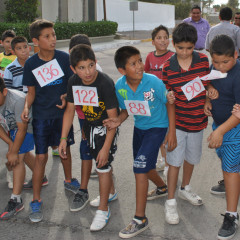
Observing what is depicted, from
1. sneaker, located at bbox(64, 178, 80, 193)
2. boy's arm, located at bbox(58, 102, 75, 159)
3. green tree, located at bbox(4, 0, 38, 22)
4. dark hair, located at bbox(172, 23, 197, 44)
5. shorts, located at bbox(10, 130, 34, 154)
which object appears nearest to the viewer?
dark hair, located at bbox(172, 23, 197, 44)

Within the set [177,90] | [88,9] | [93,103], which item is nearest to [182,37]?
[177,90]

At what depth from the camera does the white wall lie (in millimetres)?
27844

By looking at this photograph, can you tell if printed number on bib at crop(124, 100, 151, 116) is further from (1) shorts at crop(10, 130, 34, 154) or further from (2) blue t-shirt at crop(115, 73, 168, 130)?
(1) shorts at crop(10, 130, 34, 154)

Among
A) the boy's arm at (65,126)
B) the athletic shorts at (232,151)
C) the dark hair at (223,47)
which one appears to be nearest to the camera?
the dark hair at (223,47)

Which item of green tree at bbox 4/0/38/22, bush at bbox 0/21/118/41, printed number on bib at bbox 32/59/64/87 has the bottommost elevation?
printed number on bib at bbox 32/59/64/87

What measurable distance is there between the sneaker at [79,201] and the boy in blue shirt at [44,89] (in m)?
0.32

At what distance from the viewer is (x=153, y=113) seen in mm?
3023

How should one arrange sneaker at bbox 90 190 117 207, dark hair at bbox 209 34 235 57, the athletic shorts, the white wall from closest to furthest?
dark hair at bbox 209 34 235 57 < the athletic shorts < sneaker at bbox 90 190 117 207 < the white wall

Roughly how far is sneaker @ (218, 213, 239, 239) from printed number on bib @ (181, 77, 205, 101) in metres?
1.04

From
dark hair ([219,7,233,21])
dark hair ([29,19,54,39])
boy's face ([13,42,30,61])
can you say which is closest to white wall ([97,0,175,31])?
dark hair ([219,7,233,21])

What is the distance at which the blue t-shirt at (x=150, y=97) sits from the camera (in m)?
2.92

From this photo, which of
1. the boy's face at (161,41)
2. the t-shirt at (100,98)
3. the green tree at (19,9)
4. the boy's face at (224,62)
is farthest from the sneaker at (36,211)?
the green tree at (19,9)

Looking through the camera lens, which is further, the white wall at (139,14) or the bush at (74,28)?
the white wall at (139,14)

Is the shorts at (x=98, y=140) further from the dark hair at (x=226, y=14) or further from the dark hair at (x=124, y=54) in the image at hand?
the dark hair at (x=226, y=14)
